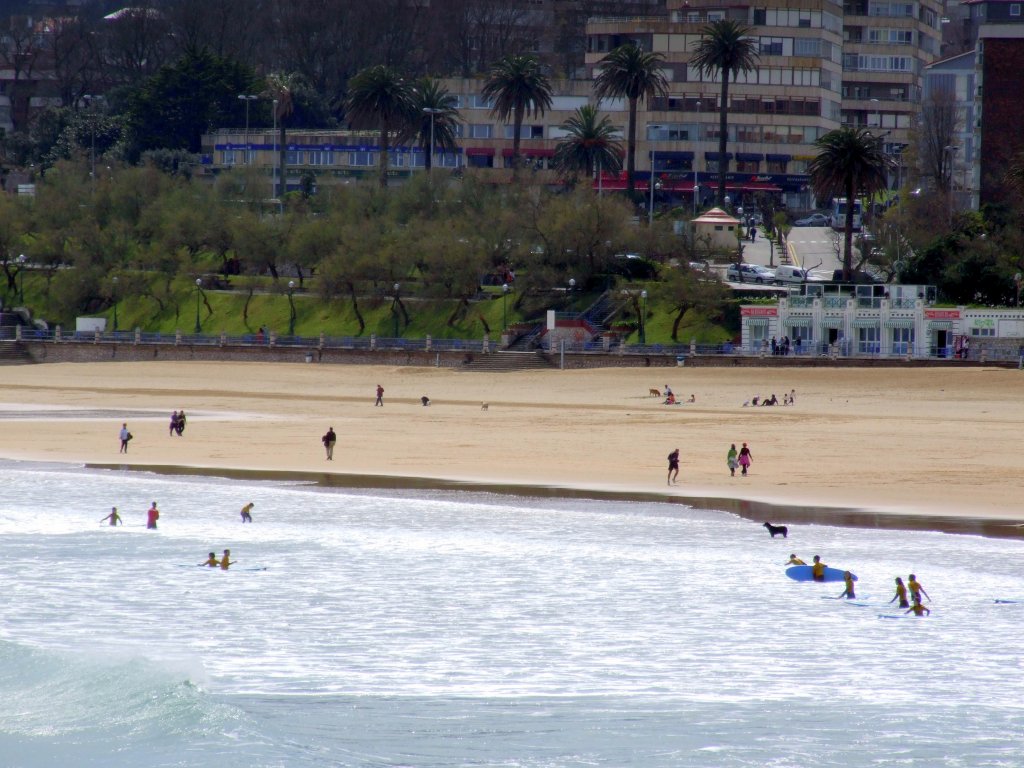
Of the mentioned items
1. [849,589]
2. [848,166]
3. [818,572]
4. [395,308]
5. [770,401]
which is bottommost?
[849,589]

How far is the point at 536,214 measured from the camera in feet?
277

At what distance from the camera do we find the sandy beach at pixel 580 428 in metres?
40.3

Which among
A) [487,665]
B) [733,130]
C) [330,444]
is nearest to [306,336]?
[330,444]

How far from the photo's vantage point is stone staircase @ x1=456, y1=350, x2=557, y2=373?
74231 millimetres

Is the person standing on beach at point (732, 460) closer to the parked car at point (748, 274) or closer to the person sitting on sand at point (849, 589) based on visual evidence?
the person sitting on sand at point (849, 589)

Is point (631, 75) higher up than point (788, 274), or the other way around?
point (631, 75)

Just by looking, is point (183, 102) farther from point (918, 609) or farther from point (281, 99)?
point (918, 609)

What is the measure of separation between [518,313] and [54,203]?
1437 inches

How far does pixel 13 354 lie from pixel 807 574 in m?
67.0

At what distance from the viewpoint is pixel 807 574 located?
28.4 m

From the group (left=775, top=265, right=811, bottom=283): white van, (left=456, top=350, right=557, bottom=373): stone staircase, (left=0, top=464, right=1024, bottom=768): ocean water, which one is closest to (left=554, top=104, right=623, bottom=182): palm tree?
(left=775, top=265, right=811, bottom=283): white van

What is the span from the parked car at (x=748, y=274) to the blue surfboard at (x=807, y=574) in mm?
57215

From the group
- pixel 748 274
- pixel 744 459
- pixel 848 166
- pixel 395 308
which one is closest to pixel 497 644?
pixel 744 459

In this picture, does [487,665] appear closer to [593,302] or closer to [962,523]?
[962,523]
